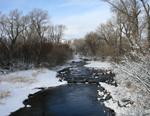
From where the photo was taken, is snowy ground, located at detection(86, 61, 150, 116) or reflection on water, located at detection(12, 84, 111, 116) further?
reflection on water, located at detection(12, 84, 111, 116)

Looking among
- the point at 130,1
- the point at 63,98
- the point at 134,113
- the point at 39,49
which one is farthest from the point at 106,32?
the point at 134,113

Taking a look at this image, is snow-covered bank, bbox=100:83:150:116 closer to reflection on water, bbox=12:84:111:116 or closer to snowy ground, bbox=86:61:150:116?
snowy ground, bbox=86:61:150:116

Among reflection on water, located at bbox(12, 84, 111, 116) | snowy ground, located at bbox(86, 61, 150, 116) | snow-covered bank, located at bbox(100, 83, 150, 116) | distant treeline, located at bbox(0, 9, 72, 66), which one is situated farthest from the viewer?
distant treeline, located at bbox(0, 9, 72, 66)

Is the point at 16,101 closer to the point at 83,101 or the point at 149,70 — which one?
the point at 83,101

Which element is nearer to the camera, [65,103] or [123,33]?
[65,103]

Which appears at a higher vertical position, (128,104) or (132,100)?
(132,100)

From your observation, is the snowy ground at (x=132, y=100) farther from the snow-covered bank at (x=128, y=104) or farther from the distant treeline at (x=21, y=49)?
the distant treeline at (x=21, y=49)

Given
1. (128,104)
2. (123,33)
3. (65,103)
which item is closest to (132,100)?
(128,104)

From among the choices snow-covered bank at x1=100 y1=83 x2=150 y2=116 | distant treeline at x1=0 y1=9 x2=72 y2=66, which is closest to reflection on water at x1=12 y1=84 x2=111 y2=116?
snow-covered bank at x1=100 y1=83 x2=150 y2=116

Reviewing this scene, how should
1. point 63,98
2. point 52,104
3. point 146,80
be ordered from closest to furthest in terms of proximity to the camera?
point 146,80
point 52,104
point 63,98

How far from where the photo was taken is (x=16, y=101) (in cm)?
1731

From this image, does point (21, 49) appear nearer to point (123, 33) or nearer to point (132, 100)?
point (123, 33)

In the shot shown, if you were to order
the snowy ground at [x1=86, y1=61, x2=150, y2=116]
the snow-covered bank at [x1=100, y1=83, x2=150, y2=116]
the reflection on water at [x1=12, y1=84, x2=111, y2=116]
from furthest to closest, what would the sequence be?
the reflection on water at [x1=12, y1=84, x2=111, y2=116]
the snow-covered bank at [x1=100, y1=83, x2=150, y2=116]
the snowy ground at [x1=86, y1=61, x2=150, y2=116]

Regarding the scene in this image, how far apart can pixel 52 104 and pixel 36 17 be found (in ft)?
167
